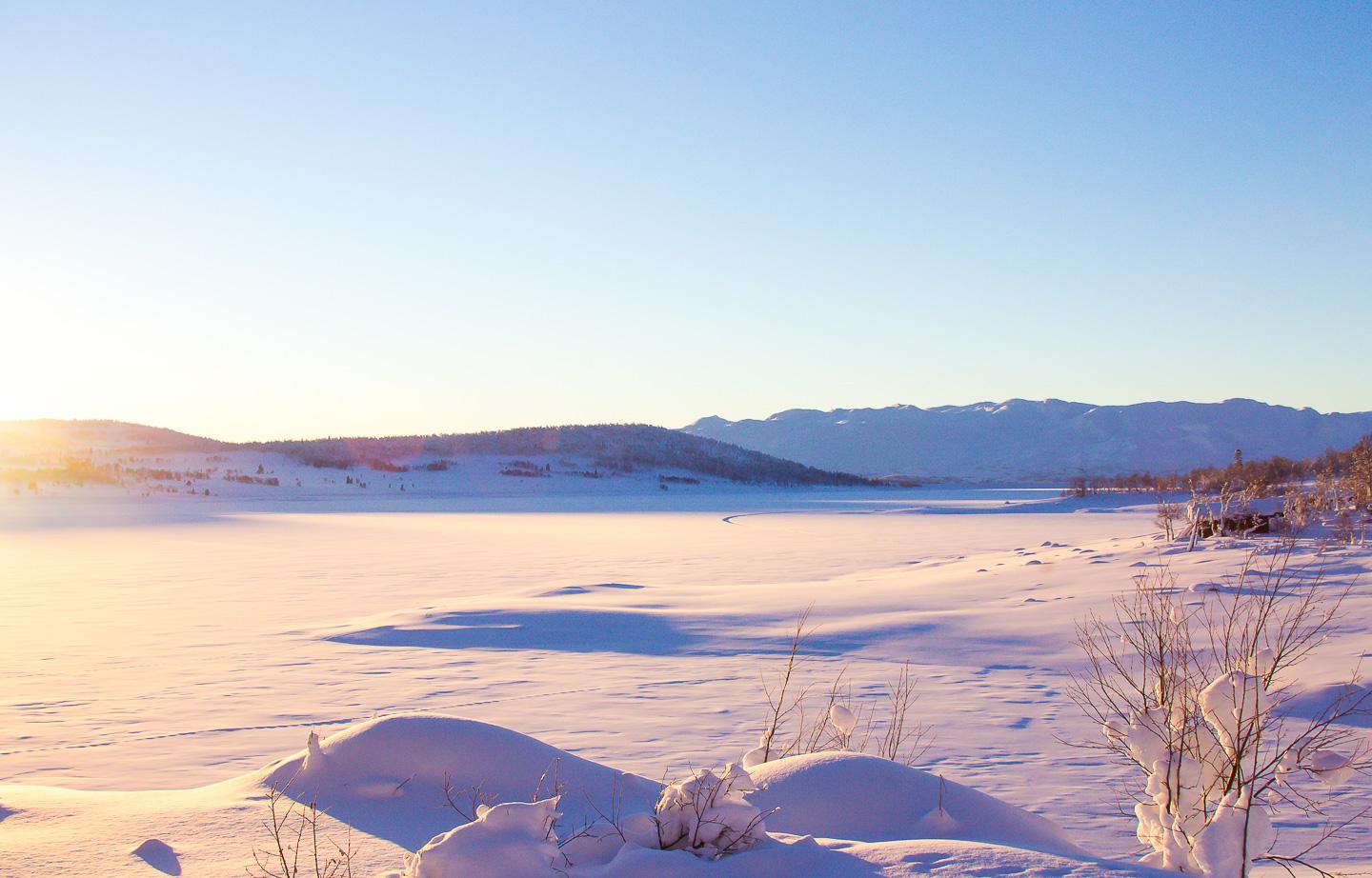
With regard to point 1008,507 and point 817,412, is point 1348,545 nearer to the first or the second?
point 1008,507

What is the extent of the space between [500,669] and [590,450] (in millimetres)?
48001

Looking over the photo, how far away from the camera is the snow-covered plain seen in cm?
324

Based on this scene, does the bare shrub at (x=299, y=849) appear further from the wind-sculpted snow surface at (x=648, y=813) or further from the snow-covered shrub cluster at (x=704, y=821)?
the snow-covered shrub cluster at (x=704, y=821)

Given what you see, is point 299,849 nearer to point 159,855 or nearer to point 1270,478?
point 159,855

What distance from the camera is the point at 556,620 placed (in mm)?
9969

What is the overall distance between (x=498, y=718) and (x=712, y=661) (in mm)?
2502

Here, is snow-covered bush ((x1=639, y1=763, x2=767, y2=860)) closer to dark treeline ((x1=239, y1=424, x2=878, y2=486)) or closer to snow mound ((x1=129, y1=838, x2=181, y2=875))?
snow mound ((x1=129, y1=838, x2=181, y2=875))

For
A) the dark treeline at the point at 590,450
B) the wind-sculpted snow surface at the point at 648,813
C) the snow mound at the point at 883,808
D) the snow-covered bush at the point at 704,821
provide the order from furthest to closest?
1. the dark treeline at the point at 590,450
2. the snow mound at the point at 883,808
3. the snow-covered bush at the point at 704,821
4. the wind-sculpted snow surface at the point at 648,813

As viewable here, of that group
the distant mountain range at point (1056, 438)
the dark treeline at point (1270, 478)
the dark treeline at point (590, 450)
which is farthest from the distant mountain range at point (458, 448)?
the distant mountain range at point (1056, 438)

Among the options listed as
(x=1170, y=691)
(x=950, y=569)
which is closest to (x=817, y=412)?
(x=950, y=569)

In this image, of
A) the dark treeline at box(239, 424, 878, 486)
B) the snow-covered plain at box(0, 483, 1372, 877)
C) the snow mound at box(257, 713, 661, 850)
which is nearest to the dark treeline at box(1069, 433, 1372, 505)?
the snow-covered plain at box(0, 483, 1372, 877)

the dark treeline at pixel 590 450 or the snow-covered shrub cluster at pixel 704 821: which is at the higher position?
the dark treeline at pixel 590 450

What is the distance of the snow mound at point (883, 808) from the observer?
3227 mm

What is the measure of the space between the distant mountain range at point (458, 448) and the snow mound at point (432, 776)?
41.4 meters
